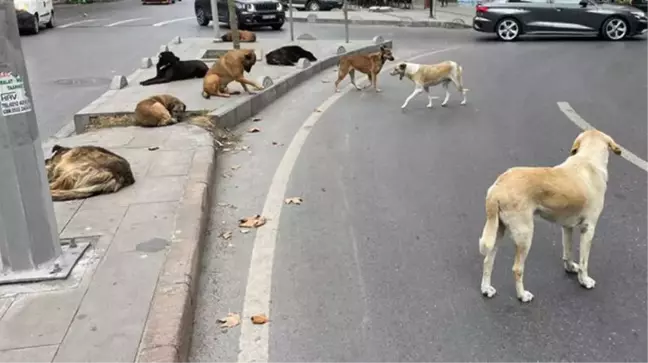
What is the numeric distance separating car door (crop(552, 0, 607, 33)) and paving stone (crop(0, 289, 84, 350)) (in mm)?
18187

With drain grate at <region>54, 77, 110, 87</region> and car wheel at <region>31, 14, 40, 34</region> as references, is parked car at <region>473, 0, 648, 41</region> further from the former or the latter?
car wheel at <region>31, 14, 40, 34</region>

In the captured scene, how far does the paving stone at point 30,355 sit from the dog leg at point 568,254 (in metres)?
3.03

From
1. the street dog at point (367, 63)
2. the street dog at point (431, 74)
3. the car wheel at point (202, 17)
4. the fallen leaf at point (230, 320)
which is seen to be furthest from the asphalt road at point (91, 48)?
the fallen leaf at point (230, 320)

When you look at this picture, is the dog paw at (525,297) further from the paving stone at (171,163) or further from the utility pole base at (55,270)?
the paving stone at (171,163)

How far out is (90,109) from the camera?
347 inches

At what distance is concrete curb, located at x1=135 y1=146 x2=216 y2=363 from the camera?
10.6ft

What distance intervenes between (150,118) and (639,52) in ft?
43.4

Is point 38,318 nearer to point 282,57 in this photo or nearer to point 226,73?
point 226,73

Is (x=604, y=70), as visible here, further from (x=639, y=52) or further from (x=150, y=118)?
(x=150, y=118)

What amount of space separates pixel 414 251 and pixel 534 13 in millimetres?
16389

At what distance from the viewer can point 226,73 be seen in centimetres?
969

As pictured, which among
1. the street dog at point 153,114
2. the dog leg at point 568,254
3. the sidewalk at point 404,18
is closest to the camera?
the dog leg at point 568,254

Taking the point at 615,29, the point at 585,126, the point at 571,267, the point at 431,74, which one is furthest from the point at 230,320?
the point at 615,29

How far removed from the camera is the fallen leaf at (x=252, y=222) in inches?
206
